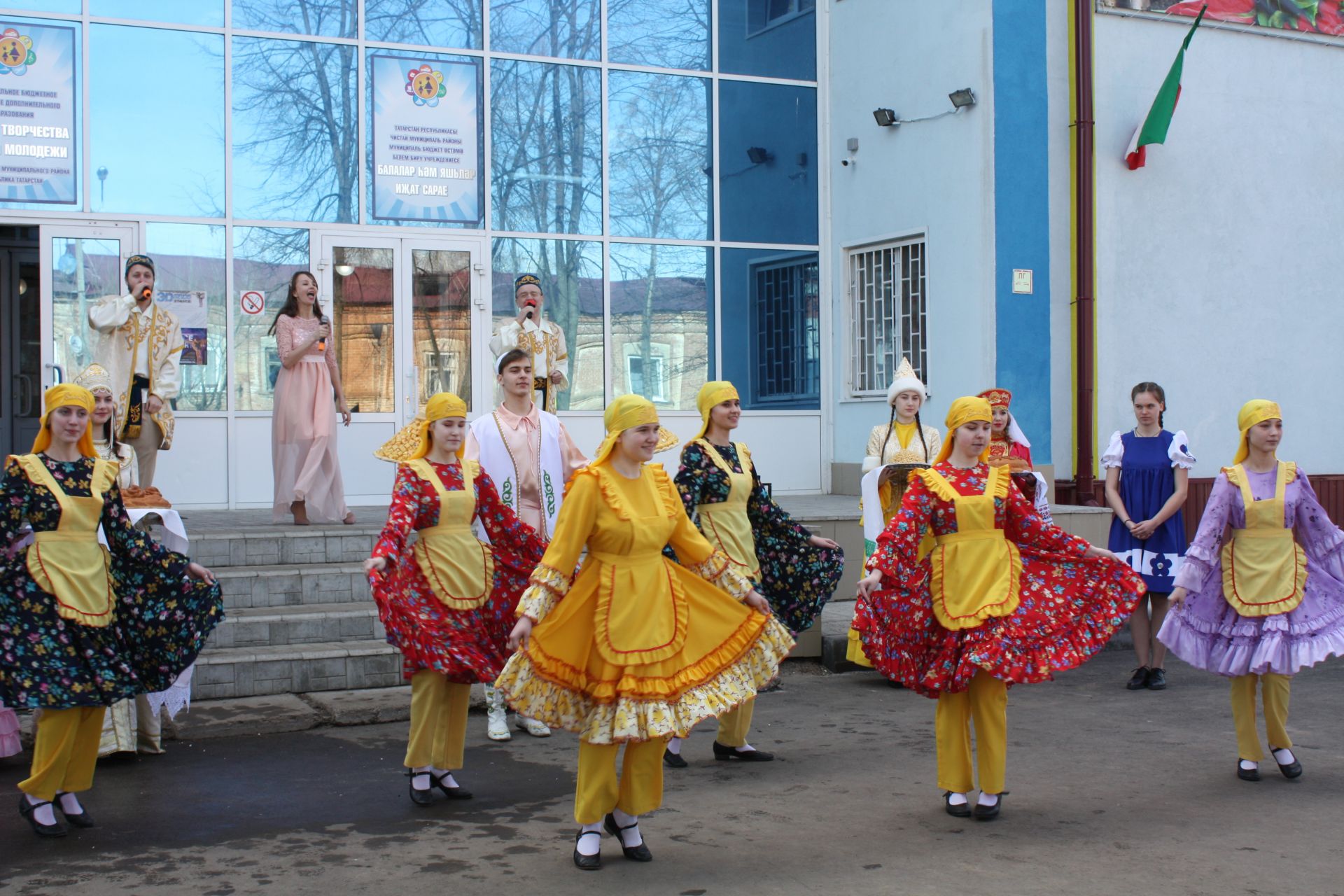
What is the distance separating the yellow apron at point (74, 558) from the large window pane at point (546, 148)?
9067 millimetres

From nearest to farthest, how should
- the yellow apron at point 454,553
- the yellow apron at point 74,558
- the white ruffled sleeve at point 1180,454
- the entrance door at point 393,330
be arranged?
1. the yellow apron at point 74,558
2. the yellow apron at point 454,553
3. the white ruffled sleeve at point 1180,454
4. the entrance door at point 393,330

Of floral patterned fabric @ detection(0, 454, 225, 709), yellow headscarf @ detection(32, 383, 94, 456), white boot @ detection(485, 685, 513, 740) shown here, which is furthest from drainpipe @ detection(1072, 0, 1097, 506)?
yellow headscarf @ detection(32, 383, 94, 456)

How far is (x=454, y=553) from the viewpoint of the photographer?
21.5 feet

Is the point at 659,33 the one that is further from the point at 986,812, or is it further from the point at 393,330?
the point at 986,812

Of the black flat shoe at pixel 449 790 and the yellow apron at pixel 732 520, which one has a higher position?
the yellow apron at pixel 732 520

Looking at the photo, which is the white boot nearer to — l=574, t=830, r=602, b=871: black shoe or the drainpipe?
l=574, t=830, r=602, b=871: black shoe

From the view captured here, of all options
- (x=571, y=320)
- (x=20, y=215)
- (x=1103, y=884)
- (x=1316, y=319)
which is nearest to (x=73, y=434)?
(x=1103, y=884)

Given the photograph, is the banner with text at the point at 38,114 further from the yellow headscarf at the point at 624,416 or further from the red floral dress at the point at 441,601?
the yellow headscarf at the point at 624,416

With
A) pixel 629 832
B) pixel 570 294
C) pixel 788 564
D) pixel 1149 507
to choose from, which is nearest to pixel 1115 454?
pixel 1149 507

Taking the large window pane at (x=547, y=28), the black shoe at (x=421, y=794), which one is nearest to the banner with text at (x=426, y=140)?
the large window pane at (x=547, y=28)

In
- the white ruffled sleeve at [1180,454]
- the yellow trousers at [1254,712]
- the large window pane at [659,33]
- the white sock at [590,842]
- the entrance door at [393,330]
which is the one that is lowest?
the white sock at [590,842]

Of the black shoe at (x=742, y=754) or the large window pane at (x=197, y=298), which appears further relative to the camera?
the large window pane at (x=197, y=298)

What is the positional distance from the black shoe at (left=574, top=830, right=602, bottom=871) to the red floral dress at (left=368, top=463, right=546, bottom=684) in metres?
1.12

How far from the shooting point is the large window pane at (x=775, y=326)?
15906mm
